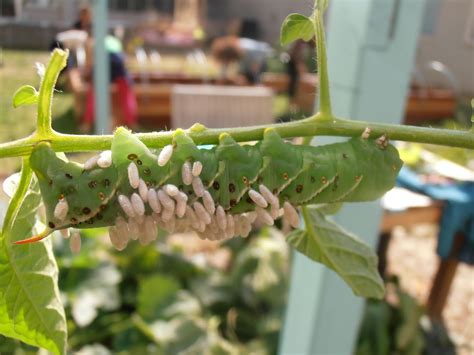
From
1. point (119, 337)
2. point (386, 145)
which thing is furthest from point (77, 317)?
point (386, 145)

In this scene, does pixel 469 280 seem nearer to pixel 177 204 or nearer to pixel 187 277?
pixel 187 277

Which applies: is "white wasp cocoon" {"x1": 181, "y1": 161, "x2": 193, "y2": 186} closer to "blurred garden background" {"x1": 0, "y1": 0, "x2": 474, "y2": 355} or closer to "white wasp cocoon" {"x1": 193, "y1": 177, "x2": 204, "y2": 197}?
"white wasp cocoon" {"x1": 193, "y1": 177, "x2": 204, "y2": 197}

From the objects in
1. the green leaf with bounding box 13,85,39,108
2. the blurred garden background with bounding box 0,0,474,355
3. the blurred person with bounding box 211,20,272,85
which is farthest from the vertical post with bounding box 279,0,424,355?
the blurred person with bounding box 211,20,272,85

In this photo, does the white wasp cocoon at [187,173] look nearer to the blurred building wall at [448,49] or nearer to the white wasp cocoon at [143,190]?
A: the white wasp cocoon at [143,190]

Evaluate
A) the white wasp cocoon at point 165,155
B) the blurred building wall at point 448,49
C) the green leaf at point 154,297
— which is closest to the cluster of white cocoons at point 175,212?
the white wasp cocoon at point 165,155

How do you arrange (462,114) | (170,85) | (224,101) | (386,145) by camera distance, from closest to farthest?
(386,145) < (224,101) < (170,85) < (462,114)

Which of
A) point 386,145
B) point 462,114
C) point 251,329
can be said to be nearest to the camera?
point 386,145

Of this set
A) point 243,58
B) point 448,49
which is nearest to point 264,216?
point 448,49
